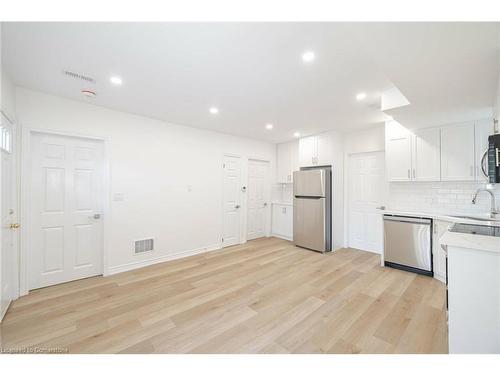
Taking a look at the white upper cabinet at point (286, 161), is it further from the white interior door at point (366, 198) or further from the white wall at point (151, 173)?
the white wall at point (151, 173)

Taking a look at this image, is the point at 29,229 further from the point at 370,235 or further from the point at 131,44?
the point at 370,235

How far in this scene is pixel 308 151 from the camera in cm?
470

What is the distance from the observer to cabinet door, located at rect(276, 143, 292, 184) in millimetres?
5352

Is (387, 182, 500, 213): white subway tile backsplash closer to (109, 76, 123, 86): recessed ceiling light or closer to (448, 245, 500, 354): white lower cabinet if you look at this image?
(448, 245, 500, 354): white lower cabinet

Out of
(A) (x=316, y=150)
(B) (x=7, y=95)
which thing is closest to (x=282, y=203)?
(A) (x=316, y=150)

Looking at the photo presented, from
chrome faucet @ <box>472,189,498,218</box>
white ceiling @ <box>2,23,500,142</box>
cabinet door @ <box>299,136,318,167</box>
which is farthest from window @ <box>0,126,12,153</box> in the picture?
chrome faucet @ <box>472,189,498,218</box>

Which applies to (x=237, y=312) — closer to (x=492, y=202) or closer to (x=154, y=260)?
(x=154, y=260)

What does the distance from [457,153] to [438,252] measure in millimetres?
1455

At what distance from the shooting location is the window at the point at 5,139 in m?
2.03

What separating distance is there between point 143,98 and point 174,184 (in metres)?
1.54

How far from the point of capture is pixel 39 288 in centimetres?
265

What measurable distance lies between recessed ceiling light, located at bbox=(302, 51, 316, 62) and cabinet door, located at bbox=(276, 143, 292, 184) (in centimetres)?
350

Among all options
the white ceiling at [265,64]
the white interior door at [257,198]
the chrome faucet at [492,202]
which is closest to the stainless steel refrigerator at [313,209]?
the white interior door at [257,198]
